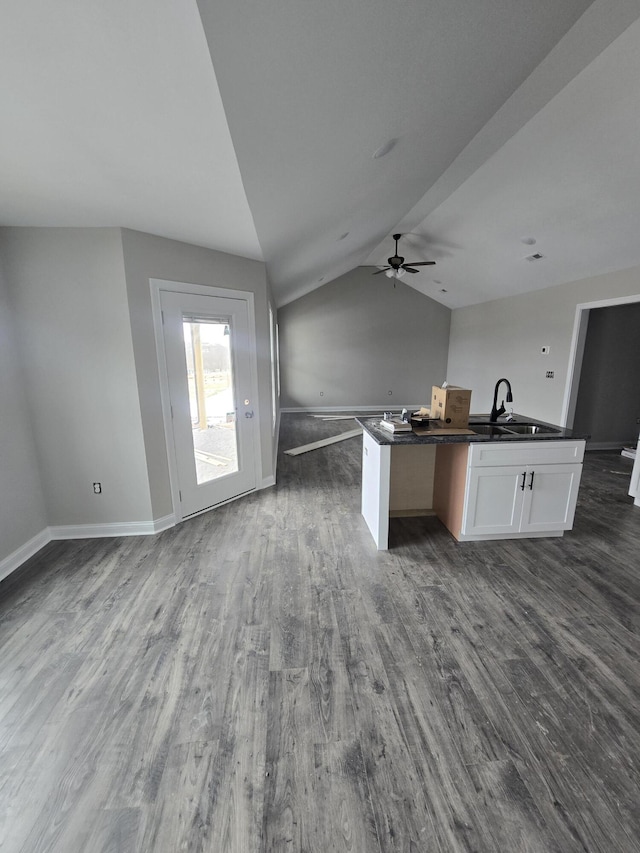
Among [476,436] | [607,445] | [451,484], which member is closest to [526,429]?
[476,436]

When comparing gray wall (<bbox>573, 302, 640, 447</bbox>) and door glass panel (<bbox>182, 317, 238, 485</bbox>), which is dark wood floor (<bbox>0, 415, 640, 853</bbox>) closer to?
door glass panel (<bbox>182, 317, 238, 485</bbox>)

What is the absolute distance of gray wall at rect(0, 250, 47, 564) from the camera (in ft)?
8.35

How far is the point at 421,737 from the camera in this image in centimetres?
148

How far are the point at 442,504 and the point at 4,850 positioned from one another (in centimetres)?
312

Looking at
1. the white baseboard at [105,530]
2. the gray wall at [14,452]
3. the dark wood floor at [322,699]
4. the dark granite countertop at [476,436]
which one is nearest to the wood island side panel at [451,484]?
the dark granite countertop at [476,436]

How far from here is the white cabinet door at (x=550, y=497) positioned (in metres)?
2.78

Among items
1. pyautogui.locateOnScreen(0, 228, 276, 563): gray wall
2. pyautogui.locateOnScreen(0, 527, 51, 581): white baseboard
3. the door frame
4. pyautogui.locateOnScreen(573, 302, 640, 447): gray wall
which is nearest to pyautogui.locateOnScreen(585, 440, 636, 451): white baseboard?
pyautogui.locateOnScreen(573, 302, 640, 447): gray wall

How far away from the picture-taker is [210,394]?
341cm

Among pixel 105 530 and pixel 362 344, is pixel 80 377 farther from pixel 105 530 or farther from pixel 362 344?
pixel 362 344

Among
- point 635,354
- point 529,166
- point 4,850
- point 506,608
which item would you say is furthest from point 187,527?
point 635,354

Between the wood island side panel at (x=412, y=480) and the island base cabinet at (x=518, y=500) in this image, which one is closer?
the island base cabinet at (x=518, y=500)

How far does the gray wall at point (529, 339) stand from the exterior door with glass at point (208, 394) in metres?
4.50

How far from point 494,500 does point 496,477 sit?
8.1 inches

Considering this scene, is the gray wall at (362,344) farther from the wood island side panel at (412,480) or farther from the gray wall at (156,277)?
the wood island side panel at (412,480)
